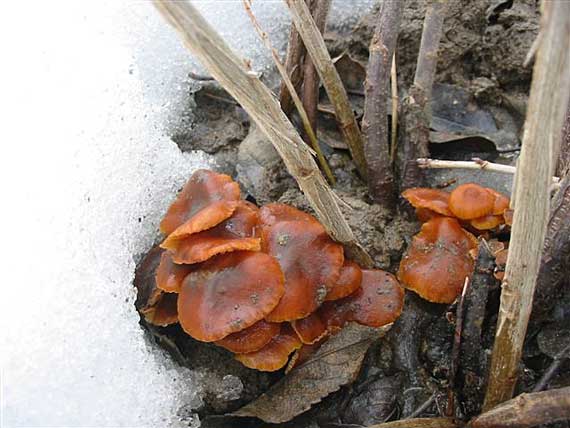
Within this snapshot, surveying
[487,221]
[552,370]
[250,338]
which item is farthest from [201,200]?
[552,370]

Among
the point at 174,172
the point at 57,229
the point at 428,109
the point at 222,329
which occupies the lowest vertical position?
the point at 428,109

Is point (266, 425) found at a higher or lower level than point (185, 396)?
lower

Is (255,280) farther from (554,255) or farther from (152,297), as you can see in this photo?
(554,255)

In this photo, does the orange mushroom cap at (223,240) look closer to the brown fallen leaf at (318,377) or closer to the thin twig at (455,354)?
the brown fallen leaf at (318,377)

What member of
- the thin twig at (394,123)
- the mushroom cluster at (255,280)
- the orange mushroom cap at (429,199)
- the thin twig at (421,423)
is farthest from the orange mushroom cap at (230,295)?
the thin twig at (394,123)

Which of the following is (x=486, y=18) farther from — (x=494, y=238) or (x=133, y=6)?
(x=133, y=6)

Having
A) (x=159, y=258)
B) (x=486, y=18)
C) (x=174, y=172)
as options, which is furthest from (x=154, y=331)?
(x=486, y=18)
